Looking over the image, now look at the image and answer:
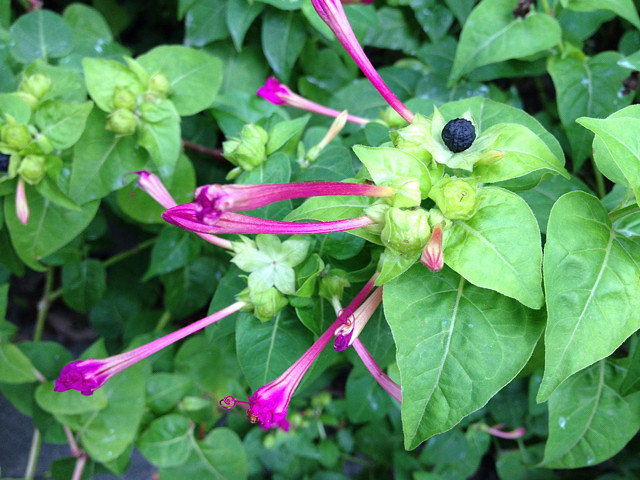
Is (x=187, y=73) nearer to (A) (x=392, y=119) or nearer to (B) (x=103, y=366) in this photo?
(A) (x=392, y=119)

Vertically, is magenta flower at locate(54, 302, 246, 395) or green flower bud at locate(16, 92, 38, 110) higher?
green flower bud at locate(16, 92, 38, 110)

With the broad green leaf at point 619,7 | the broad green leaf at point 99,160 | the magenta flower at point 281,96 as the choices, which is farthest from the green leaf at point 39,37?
the broad green leaf at point 619,7

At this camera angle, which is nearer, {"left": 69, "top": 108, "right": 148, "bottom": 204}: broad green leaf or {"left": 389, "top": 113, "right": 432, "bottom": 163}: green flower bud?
{"left": 389, "top": 113, "right": 432, "bottom": 163}: green flower bud

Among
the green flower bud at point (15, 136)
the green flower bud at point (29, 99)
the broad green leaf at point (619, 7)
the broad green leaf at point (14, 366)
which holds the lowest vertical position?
the broad green leaf at point (14, 366)

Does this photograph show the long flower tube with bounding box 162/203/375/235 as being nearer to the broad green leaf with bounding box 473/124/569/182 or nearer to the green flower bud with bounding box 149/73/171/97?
the broad green leaf with bounding box 473/124/569/182

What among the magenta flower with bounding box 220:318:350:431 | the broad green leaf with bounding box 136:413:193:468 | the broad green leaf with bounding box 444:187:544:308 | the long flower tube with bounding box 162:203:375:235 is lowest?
the broad green leaf with bounding box 136:413:193:468

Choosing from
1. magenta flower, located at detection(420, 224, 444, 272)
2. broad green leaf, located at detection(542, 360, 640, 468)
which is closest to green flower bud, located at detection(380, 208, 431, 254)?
magenta flower, located at detection(420, 224, 444, 272)

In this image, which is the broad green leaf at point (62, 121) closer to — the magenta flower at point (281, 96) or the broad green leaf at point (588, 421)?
the magenta flower at point (281, 96)
